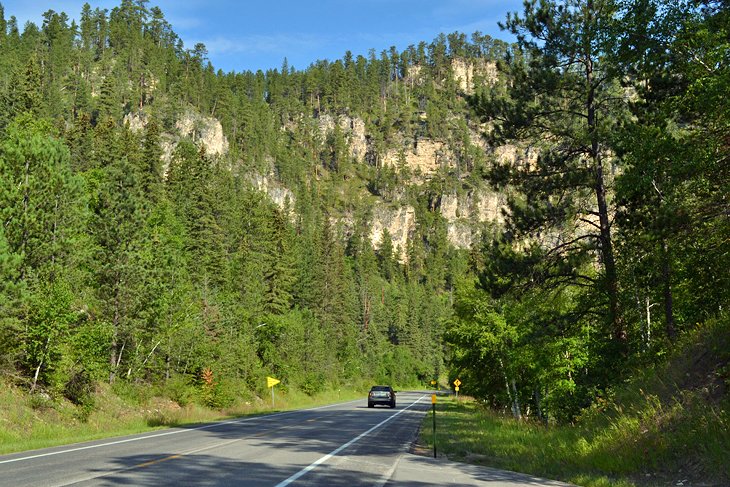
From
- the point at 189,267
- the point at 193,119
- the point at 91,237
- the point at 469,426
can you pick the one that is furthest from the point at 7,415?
the point at 193,119

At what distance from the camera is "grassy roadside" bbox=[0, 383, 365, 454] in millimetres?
18909

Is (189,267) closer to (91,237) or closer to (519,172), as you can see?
(91,237)

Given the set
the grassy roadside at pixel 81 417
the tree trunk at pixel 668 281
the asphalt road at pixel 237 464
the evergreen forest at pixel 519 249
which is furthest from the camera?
the grassy roadside at pixel 81 417

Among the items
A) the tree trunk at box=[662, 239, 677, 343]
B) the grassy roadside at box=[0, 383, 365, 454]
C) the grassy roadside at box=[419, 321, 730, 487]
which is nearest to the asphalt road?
the grassy roadside at box=[419, 321, 730, 487]

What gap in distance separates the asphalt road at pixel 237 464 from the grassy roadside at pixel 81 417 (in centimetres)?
340

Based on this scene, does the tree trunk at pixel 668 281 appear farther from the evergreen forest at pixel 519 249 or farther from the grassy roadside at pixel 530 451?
the grassy roadside at pixel 530 451

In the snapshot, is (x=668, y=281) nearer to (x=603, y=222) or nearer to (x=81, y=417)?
(x=603, y=222)

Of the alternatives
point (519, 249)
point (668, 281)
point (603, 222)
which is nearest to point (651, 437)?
point (668, 281)

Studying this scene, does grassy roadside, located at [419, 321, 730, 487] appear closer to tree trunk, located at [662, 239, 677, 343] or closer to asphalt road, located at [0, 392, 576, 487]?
asphalt road, located at [0, 392, 576, 487]

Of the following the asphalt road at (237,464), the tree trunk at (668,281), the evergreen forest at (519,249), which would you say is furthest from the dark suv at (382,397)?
the tree trunk at (668,281)

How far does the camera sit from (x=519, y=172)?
795 inches

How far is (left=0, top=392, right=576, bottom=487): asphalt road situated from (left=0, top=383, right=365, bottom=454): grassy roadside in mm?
3399

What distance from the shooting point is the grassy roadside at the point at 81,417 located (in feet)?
62.0

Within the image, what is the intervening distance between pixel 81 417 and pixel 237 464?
1498 cm
